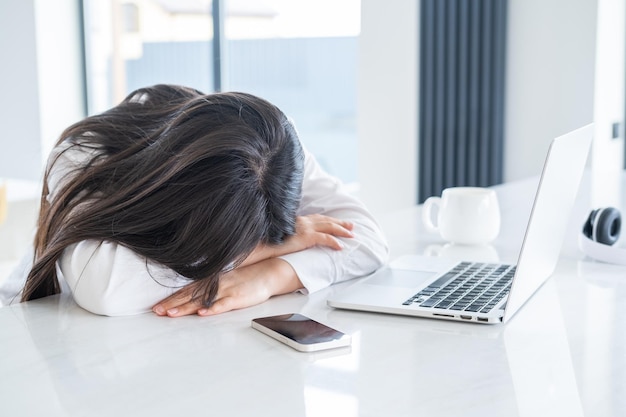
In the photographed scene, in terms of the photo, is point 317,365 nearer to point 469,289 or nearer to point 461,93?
point 469,289

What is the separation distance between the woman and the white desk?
0.04 m

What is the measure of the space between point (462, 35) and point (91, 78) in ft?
9.39

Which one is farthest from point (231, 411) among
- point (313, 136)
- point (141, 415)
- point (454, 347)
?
point (313, 136)

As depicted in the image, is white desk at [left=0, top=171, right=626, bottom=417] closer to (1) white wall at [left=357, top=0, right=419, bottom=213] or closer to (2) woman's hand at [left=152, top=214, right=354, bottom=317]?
(2) woman's hand at [left=152, top=214, right=354, bottom=317]

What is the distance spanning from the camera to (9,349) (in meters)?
0.91

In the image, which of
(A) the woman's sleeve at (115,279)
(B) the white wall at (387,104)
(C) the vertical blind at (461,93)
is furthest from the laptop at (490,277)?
(B) the white wall at (387,104)

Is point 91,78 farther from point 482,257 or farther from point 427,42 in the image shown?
point 482,257

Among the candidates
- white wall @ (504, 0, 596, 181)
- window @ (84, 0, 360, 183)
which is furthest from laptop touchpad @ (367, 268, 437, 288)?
window @ (84, 0, 360, 183)

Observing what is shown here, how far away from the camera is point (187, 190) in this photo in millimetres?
1069

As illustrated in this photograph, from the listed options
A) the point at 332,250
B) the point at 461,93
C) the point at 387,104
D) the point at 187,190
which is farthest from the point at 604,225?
the point at 387,104

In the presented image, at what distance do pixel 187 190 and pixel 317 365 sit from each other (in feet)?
1.13

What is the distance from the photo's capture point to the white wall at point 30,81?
201 inches

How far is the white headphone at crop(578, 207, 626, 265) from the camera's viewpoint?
4.35 ft

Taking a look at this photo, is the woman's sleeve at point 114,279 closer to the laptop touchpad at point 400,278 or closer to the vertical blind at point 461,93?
the laptop touchpad at point 400,278
